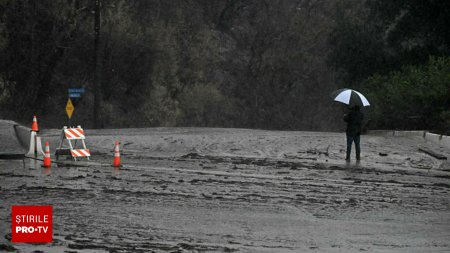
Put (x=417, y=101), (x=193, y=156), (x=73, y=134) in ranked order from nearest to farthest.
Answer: (x=73, y=134) < (x=193, y=156) < (x=417, y=101)

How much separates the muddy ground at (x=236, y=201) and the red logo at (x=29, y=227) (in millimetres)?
147

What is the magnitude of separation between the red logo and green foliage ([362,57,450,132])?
944 inches

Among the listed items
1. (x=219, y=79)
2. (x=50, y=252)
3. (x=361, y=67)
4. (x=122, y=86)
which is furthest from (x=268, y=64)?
(x=50, y=252)

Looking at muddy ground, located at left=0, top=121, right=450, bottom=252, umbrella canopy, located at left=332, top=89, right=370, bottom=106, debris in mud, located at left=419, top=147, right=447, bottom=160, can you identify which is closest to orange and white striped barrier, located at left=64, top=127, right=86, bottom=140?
muddy ground, located at left=0, top=121, right=450, bottom=252

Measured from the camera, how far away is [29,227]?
10281 mm

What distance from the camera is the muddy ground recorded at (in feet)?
37.6

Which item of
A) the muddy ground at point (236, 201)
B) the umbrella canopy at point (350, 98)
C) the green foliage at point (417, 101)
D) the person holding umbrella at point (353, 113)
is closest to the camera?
the muddy ground at point (236, 201)

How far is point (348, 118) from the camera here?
999 inches

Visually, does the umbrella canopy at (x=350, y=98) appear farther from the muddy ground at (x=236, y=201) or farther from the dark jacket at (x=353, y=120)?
the muddy ground at (x=236, y=201)

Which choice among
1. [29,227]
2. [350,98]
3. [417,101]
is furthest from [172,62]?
[29,227]

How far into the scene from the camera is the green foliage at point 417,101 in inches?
1369

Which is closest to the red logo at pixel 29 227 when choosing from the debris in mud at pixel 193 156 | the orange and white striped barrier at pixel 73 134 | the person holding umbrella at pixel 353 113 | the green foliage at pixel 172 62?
the orange and white striped barrier at pixel 73 134

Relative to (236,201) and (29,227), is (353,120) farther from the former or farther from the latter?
(29,227)

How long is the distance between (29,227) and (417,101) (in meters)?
28.1
